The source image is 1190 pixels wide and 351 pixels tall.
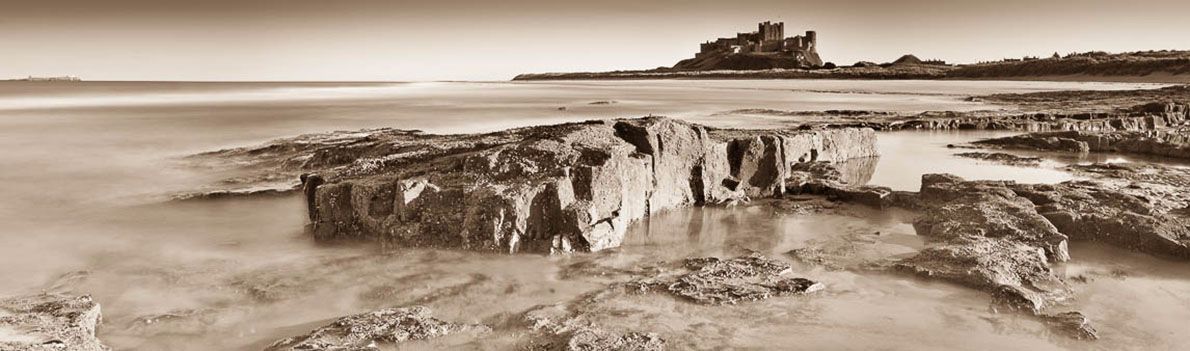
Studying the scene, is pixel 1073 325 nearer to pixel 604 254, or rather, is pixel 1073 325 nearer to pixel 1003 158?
pixel 604 254

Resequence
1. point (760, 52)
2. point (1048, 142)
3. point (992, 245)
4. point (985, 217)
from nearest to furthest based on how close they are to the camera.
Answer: point (992, 245)
point (985, 217)
point (1048, 142)
point (760, 52)

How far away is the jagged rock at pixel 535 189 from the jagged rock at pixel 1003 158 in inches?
155

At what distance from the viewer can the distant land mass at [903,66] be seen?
4234 centimetres

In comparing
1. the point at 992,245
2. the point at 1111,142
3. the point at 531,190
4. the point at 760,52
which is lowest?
the point at 992,245

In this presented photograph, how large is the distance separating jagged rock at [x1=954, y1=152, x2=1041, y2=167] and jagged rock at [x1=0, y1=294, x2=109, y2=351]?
8854 mm

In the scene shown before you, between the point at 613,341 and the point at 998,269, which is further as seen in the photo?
the point at 998,269

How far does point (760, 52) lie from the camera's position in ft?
307

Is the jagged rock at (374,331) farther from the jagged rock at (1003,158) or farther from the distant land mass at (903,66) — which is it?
the distant land mass at (903,66)

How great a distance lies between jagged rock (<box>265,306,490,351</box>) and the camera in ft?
9.55

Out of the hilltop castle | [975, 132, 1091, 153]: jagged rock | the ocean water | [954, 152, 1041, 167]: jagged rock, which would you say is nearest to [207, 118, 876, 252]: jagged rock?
the ocean water

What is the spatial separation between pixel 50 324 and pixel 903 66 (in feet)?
243

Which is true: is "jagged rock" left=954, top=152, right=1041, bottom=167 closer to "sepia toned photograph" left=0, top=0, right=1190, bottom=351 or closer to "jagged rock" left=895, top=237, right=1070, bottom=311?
"sepia toned photograph" left=0, top=0, right=1190, bottom=351

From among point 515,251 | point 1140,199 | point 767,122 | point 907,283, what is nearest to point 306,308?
point 515,251

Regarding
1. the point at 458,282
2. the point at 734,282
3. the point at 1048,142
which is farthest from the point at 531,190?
the point at 1048,142
